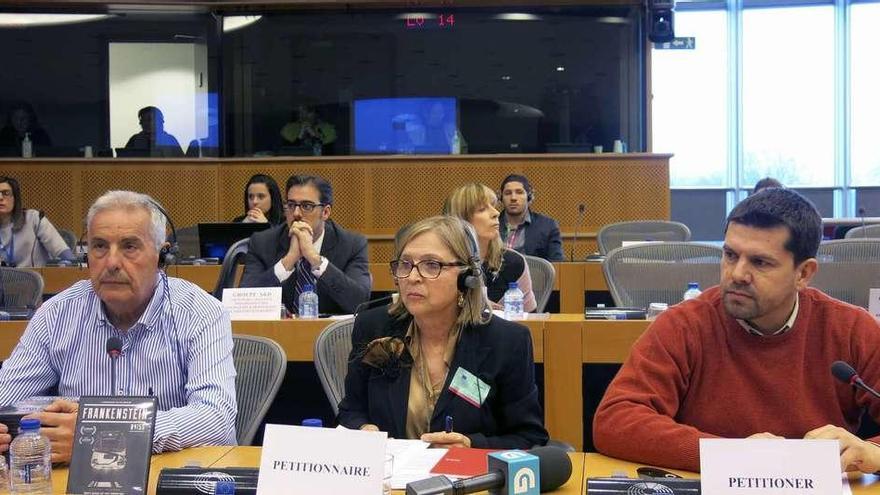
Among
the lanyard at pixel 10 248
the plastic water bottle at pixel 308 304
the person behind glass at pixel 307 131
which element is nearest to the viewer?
the plastic water bottle at pixel 308 304

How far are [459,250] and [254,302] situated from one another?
5.41ft

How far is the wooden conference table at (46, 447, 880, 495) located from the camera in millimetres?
1993

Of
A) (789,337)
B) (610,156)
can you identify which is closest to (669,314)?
(789,337)

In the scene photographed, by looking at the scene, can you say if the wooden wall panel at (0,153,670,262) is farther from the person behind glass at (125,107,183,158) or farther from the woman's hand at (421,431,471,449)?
the woman's hand at (421,431,471,449)

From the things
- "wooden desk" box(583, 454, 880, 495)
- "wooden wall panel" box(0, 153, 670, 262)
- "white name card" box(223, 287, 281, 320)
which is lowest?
"wooden desk" box(583, 454, 880, 495)

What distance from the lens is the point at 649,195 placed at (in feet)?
30.9

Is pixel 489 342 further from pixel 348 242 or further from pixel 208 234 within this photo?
pixel 208 234

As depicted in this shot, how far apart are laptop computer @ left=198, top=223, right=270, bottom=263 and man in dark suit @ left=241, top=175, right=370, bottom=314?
1183 mm

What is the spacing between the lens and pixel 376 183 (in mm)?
9555

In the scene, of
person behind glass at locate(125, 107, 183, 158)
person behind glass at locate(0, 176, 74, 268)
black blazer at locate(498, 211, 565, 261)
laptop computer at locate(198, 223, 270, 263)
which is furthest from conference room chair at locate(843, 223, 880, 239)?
person behind glass at locate(125, 107, 183, 158)

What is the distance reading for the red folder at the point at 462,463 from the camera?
6.76ft

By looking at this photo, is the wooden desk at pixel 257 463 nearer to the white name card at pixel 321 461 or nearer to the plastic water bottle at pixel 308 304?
the white name card at pixel 321 461

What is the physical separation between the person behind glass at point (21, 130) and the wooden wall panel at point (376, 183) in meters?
0.64

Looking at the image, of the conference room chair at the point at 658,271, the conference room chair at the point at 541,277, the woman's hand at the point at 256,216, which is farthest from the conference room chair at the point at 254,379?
the woman's hand at the point at 256,216
